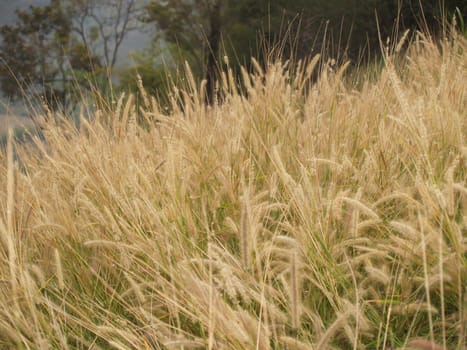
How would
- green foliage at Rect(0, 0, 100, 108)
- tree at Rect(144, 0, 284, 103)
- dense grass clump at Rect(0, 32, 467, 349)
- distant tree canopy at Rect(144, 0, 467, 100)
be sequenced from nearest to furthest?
dense grass clump at Rect(0, 32, 467, 349), distant tree canopy at Rect(144, 0, 467, 100), tree at Rect(144, 0, 284, 103), green foliage at Rect(0, 0, 100, 108)

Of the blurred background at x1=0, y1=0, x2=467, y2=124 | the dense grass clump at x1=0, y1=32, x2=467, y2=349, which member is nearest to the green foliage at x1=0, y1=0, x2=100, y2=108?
the blurred background at x1=0, y1=0, x2=467, y2=124

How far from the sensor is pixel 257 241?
183 cm

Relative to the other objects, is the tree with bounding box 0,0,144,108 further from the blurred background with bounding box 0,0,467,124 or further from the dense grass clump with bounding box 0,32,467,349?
the dense grass clump with bounding box 0,32,467,349

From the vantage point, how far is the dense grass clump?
1316 millimetres

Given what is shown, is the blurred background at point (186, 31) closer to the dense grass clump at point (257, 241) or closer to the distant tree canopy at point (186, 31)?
the distant tree canopy at point (186, 31)

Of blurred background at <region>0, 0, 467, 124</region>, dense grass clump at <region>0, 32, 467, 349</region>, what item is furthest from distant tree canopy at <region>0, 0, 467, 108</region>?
dense grass clump at <region>0, 32, 467, 349</region>

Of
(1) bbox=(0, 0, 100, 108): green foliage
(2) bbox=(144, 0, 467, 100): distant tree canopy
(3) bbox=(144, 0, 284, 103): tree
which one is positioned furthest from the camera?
(1) bbox=(0, 0, 100, 108): green foliage

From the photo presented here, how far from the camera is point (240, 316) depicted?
1.30 metres

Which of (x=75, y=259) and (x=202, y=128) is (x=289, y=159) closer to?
(x=202, y=128)

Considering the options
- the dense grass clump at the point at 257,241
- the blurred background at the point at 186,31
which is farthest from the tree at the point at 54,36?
the dense grass clump at the point at 257,241

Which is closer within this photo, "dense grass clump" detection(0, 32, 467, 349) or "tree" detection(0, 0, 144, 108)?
"dense grass clump" detection(0, 32, 467, 349)

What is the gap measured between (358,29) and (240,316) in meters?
12.9

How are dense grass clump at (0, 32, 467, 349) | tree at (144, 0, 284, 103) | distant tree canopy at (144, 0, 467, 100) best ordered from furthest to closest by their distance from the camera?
tree at (144, 0, 284, 103)
distant tree canopy at (144, 0, 467, 100)
dense grass clump at (0, 32, 467, 349)

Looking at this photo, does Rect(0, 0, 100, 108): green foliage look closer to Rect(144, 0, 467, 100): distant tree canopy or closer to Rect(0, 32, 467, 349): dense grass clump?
Rect(144, 0, 467, 100): distant tree canopy
